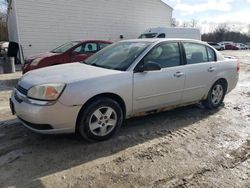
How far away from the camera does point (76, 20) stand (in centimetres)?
1478

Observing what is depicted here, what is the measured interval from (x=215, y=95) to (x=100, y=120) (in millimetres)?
2994

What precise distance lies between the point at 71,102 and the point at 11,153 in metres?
1.08

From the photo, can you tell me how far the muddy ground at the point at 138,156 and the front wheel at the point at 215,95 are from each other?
698 millimetres

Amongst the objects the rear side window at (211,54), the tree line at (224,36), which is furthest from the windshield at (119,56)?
the tree line at (224,36)

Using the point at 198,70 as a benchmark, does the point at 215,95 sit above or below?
below

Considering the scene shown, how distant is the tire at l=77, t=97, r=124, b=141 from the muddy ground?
5.6 inches

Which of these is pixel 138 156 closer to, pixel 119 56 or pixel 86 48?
pixel 119 56

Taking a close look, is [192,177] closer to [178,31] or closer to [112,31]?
[178,31]

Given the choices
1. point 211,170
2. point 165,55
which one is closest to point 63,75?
point 165,55

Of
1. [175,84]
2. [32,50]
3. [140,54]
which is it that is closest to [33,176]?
[140,54]

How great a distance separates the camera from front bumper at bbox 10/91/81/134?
338 cm

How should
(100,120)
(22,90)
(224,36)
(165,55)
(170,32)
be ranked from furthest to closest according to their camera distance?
1. (224,36)
2. (170,32)
3. (165,55)
4. (100,120)
5. (22,90)

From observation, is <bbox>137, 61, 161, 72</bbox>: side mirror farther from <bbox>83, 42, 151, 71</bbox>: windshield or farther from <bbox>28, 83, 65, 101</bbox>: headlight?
<bbox>28, 83, 65, 101</bbox>: headlight

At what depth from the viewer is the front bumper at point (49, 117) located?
3.38 m
